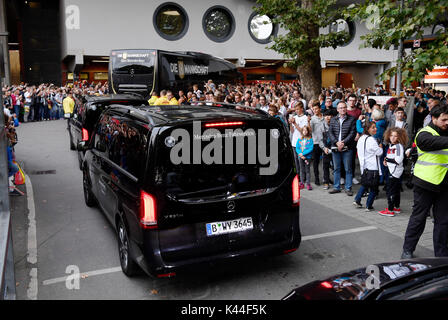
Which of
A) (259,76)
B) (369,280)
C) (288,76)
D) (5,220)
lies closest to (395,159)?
(369,280)

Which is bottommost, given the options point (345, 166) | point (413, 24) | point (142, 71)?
point (345, 166)

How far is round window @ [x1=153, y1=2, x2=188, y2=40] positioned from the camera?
2975 centimetres

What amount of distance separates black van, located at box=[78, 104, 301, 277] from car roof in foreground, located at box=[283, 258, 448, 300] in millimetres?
1407

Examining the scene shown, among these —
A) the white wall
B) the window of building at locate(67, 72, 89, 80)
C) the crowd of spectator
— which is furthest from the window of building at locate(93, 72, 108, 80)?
the crowd of spectator

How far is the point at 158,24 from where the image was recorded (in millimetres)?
29781

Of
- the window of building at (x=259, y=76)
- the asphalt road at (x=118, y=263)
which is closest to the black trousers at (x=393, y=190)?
the asphalt road at (x=118, y=263)

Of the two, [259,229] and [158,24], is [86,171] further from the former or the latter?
[158,24]

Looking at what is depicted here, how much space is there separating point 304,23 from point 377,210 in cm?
717

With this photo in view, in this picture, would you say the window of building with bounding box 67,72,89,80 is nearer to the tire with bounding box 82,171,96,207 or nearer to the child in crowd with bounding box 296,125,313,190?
the tire with bounding box 82,171,96,207

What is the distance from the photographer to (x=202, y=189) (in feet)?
14.0

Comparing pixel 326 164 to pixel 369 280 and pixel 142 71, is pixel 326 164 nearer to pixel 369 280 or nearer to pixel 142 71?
pixel 369 280

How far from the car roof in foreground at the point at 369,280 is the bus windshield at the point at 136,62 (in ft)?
59.1

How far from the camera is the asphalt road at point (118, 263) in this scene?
15.0 ft
